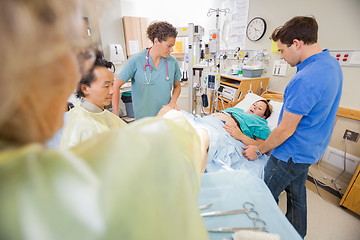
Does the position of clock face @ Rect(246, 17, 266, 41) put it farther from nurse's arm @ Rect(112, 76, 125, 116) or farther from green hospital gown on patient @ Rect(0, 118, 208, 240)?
green hospital gown on patient @ Rect(0, 118, 208, 240)

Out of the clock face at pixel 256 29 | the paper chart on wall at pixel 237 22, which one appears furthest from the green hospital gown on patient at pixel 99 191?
the paper chart on wall at pixel 237 22

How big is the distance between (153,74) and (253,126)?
1267mm

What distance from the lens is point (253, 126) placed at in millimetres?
1965

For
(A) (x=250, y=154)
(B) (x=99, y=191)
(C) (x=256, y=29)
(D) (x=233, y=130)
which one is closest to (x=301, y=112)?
(A) (x=250, y=154)

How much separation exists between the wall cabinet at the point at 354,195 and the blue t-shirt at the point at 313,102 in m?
0.90

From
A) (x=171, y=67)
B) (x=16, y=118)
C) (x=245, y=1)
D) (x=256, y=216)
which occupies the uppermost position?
(x=245, y=1)

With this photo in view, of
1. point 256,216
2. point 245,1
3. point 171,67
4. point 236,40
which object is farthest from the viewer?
point 236,40

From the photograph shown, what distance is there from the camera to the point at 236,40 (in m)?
3.18

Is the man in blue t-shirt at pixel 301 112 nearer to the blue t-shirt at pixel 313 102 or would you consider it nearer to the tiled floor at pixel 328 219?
the blue t-shirt at pixel 313 102

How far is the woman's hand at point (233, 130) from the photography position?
6.04 feet

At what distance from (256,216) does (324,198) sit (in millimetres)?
1845

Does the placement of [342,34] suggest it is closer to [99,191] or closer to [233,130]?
[233,130]

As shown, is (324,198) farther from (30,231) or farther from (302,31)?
(30,231)

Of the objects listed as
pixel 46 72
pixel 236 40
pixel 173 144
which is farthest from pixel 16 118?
pixel 236 40
